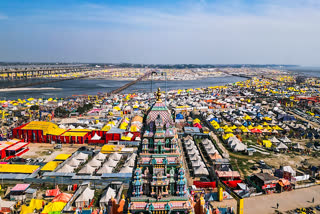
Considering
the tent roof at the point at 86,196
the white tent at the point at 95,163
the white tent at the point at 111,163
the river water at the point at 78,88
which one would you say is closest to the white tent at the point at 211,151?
the white tent at the point at 111,163

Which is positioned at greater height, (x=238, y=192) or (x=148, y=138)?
(x=148, y=138)

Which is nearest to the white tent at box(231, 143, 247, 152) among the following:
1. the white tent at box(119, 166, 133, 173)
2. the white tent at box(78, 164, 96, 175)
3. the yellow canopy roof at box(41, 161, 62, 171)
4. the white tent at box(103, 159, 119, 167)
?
the white tent at box(119, 166, 133, 173)

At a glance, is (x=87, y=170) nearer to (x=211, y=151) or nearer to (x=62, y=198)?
(x=62, y=198)

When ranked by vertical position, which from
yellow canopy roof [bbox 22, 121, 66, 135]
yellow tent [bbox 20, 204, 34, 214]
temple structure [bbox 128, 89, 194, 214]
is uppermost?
temple structure [bbox 128, 89, 194, 214]

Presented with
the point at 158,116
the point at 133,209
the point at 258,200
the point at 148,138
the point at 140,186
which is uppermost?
the point at 158,116

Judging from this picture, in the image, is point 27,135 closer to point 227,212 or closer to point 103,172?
point 103,172

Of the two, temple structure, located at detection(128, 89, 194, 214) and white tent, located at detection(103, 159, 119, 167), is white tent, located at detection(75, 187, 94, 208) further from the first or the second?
temple structure, located at detection(128, 89, 194, 214)

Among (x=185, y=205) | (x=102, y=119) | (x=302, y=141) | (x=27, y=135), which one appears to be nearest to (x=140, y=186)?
(x=185, y=205)
